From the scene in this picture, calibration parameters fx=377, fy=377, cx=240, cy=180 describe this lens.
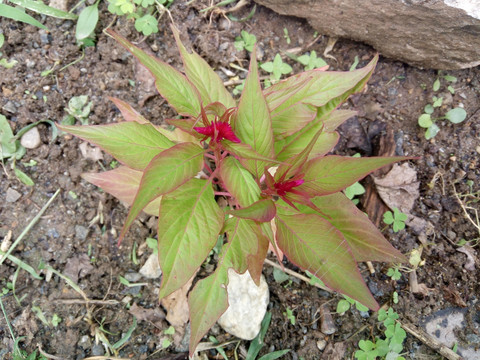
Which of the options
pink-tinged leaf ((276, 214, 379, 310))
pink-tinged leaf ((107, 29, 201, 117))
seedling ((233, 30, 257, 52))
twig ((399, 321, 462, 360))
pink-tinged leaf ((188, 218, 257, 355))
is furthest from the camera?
seedling ((233, 30, 257, 52))

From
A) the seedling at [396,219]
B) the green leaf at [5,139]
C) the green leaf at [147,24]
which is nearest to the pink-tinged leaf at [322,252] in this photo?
the seedling at [396,219]

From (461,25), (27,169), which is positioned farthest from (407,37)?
(27,169)

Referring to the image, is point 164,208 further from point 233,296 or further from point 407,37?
point 407,37

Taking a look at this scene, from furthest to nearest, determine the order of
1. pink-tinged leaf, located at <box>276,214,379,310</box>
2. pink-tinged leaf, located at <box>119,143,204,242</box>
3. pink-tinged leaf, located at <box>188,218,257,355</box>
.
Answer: pink-tinged leaf, located at <box>188,218,257,355</box> → pink-tinged leaf, located at <box>276,214,379,310</box> → pink-tinged leaf, located at <box>119,143,204,242</box>

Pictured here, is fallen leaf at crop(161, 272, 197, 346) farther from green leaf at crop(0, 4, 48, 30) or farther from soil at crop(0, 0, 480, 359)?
green leaf at crop(0, 4, 48, 30)

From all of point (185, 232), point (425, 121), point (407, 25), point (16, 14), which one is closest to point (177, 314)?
point (185, 232)

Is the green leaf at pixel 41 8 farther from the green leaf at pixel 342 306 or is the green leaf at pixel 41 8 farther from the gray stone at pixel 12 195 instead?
the green leaf at pixel 342 306

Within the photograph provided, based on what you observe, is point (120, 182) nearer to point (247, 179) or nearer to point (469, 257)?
point (247, 179)

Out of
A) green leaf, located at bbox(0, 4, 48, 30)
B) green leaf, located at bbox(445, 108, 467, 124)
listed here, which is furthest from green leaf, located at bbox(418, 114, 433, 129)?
green leaf, located at bbox(0, 4, 48, 30)
